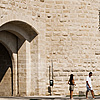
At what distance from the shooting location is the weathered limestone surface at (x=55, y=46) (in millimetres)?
21234

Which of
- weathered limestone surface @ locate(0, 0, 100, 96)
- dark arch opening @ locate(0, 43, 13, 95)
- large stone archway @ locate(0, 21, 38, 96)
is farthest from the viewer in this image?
dark arch opening @ locate(0, 43, 13, 95)

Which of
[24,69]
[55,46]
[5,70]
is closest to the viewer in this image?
[24,69]

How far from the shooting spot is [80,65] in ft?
71.8

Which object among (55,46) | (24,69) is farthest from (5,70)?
(55,46)

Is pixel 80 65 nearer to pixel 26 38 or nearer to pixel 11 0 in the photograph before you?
pixel 26 38

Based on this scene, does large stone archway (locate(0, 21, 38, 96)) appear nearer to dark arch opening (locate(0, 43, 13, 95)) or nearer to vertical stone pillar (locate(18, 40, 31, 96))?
vertical stone pillar (locate(18, 40, 31, 96))

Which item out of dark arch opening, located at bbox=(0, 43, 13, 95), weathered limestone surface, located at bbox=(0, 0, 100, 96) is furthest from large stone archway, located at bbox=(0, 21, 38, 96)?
dark arch opening, located at bbox=(0, 43, 13, 95)

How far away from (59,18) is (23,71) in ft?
11.2

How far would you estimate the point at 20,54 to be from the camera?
70.6 feet

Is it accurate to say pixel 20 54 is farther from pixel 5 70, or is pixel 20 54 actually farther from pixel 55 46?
pixel 55 46

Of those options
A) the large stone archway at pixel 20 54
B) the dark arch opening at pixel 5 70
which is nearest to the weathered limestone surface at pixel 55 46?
the large stone archway at pixel 20 54

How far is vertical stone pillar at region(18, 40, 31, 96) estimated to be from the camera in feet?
69.8

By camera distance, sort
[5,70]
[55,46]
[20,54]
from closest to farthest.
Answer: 1. [20,54]
2. [55,46]
3. [5,70]

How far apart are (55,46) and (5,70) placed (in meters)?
3.02
